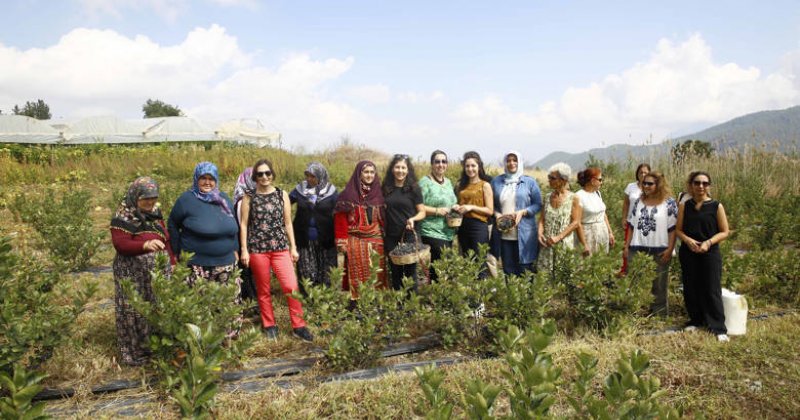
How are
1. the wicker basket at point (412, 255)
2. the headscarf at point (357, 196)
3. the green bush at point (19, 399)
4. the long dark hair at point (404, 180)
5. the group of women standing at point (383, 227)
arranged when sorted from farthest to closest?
the long dark hair at point (404, 180) < the headscarf at point (357, 196) < the wicker basket at point (412, 255) < the group of women standing at point (383, 227) < the green bush at point (19, 399)

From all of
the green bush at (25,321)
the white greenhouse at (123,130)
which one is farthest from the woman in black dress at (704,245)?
the white greenhouse at (123,130)

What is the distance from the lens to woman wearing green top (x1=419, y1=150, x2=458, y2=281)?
428cm

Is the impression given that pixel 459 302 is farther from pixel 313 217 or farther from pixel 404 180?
pixel 313 217

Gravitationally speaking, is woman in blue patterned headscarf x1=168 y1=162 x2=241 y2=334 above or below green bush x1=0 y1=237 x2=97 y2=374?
above

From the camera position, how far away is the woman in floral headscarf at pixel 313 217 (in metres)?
4.24

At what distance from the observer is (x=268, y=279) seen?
3.89 meters

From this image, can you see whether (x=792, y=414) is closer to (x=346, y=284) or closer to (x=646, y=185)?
(x=646, y=185)

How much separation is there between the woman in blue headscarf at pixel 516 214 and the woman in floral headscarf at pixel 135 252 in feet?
9.52

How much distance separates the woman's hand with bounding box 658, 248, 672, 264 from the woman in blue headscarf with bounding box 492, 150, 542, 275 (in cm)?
104

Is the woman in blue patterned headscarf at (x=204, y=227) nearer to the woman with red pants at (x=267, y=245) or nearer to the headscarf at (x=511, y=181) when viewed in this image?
the woman with red pants at (x=267, y=245)

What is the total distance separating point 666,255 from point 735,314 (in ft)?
2.16

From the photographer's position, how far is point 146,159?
13.1 meters

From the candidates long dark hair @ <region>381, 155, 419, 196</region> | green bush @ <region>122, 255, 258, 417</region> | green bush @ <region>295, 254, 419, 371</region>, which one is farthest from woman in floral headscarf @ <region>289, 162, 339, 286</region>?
Answer: green bush @ <region>122, 255, 258, 417</region>

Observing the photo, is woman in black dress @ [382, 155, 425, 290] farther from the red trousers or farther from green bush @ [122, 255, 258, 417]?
green bush @ [122, 255, 258, 417]
